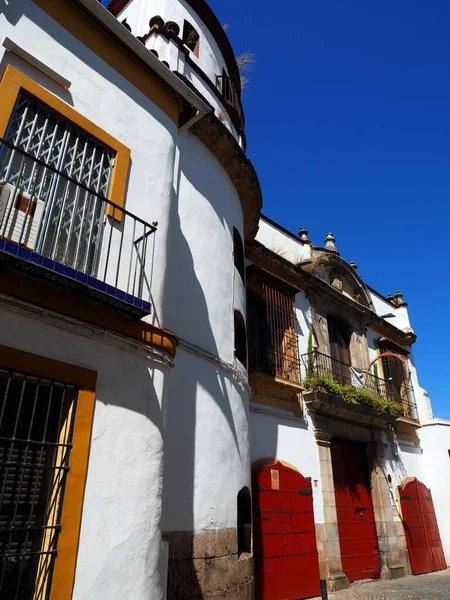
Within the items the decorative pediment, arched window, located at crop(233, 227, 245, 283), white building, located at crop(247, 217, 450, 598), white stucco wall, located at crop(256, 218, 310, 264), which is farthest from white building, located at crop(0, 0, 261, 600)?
the decorative pediment

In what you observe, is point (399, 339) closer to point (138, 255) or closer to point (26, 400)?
point (138, 255)

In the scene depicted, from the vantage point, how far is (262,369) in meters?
9.50

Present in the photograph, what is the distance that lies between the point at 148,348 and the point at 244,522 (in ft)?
12.8

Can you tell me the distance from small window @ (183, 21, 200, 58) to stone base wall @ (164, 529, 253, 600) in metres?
8.76

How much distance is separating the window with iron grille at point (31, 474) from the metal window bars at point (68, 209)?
39.5 inches

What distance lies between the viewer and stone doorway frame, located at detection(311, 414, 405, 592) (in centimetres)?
918

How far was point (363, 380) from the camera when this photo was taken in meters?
12.8

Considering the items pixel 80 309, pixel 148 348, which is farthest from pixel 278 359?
pixel 80 309

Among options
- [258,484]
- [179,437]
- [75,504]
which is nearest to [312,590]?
[258,484]

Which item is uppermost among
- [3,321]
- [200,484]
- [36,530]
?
[3,321]

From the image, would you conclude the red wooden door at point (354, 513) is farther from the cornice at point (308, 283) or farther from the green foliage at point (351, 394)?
the cornice at point (308, 283)

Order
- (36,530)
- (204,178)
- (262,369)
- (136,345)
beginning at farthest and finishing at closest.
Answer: (262,369) < (204,178) < (136,345) < (36,530)

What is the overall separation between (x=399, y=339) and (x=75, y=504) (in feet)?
47.2

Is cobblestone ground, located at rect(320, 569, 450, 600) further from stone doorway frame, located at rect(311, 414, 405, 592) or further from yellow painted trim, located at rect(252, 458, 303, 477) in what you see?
yellow painted trim, located at rect(252, 458, 303, 477)
